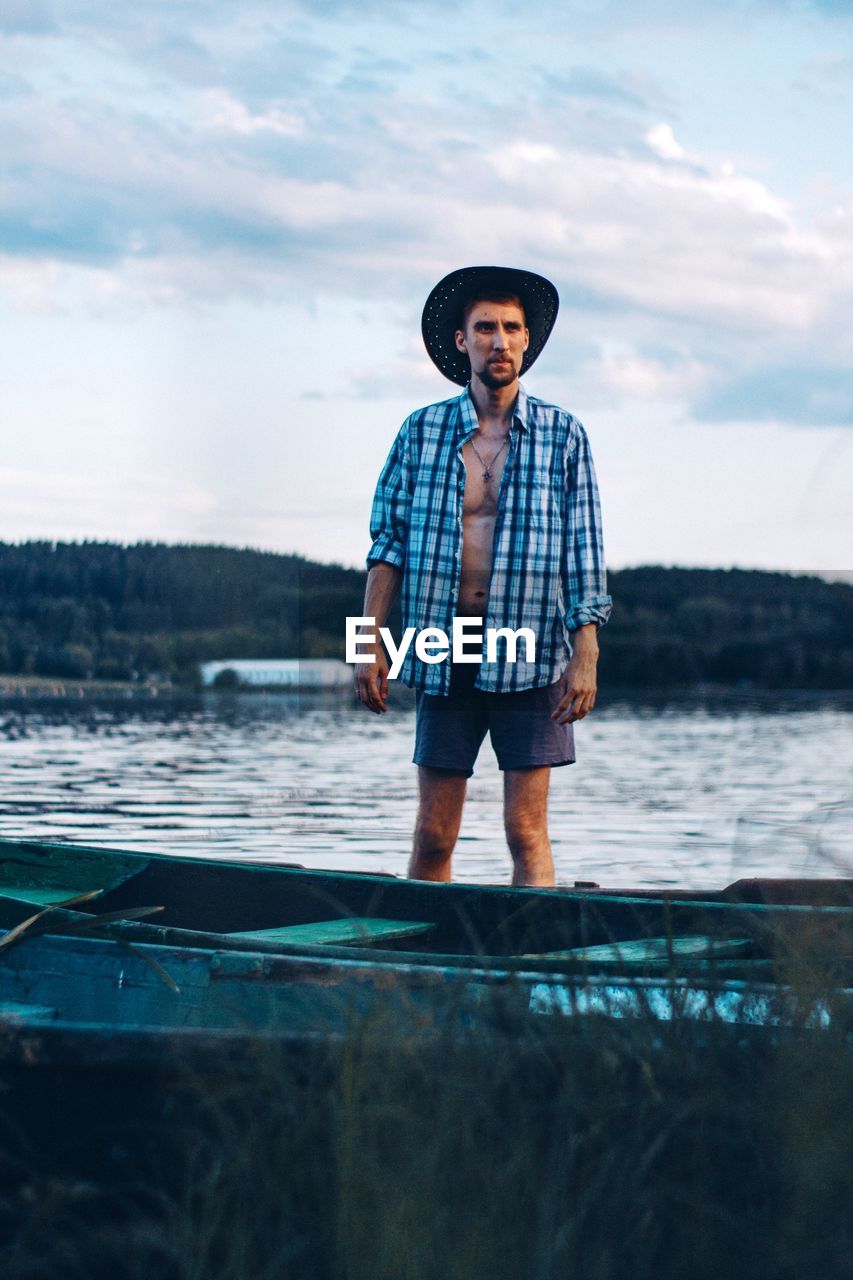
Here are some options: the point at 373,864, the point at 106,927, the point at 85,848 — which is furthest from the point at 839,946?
the point at 373,864

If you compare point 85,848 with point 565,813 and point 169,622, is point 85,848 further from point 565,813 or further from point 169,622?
point 169,622

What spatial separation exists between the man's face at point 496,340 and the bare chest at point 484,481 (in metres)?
0.21

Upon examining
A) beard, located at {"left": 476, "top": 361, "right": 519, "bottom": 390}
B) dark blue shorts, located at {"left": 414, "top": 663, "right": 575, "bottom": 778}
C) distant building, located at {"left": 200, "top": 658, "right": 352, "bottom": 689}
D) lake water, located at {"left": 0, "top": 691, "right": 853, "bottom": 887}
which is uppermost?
beard, located at {"left": 476, "top": 361, "right": 519, "bottom": 390}

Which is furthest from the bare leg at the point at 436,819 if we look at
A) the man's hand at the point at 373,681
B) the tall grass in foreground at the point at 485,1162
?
the tall grass in foreground at the point at 485,1162

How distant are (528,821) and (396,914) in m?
0.53

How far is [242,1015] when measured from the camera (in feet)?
6.91

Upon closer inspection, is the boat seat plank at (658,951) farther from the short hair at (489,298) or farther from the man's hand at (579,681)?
the short hair at (489,298)

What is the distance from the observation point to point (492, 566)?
450 centimetres

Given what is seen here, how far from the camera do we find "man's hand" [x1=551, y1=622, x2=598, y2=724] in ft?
14.1

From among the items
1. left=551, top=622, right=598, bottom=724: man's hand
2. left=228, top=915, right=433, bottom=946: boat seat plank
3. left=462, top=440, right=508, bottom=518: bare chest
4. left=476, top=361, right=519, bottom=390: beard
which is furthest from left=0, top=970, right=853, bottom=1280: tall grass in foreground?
left=476, top=361, right=519, bottom=390: beard

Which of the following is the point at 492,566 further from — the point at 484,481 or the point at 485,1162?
the point at 485,1162

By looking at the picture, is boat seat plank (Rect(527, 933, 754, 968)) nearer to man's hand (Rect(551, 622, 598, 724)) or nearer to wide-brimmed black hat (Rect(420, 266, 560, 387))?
man's hand (Rect(551, 622, 598, 724))

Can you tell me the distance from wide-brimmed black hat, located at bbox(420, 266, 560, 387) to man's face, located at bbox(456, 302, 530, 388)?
86 millimetres

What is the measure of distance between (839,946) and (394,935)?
5.33 ft
